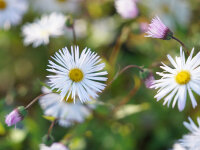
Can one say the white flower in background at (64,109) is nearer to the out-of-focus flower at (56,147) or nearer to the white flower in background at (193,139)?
the out-of-focus flower at (56,147)

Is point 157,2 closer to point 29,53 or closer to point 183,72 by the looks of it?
point 29,53

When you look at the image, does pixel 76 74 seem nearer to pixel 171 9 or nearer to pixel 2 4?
pixel 2 4

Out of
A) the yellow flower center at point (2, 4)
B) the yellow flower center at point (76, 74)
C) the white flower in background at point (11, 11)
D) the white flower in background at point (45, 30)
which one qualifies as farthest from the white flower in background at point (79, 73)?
the yellow flower center at point (2, 4)

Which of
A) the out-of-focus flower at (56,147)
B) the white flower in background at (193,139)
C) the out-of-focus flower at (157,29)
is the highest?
the out-of-focus flower at (157,29)

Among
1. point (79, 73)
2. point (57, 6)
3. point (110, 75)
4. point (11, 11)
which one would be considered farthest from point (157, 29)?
point (57, 6)

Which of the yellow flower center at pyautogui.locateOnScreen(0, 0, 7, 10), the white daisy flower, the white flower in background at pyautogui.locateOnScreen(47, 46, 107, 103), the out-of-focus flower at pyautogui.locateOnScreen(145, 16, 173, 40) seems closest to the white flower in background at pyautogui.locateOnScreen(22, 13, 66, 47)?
the yellow flower center at pyautogui.locateOnScreen(0, 0, 7, 10)

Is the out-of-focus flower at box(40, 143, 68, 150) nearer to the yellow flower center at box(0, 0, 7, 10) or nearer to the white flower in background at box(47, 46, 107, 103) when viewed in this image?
the white flower in background at box(47, 46, 107, 103)
